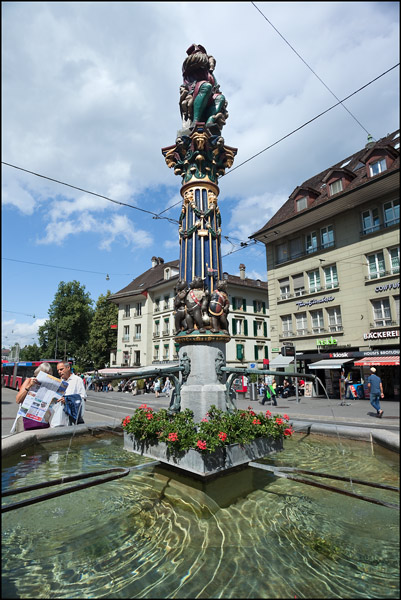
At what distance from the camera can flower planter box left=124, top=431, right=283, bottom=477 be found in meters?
4.41

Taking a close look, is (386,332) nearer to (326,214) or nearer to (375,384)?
(375,384)

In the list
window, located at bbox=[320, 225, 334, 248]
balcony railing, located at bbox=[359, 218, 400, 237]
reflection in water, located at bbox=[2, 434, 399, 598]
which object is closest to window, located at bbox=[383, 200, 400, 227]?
balcony railing, located at bbox=[359, 218, 400, 237]

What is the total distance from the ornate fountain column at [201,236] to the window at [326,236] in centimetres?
313

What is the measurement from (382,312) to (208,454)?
10.8 ft

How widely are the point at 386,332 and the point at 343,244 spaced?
153 cm

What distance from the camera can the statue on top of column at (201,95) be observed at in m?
8.37

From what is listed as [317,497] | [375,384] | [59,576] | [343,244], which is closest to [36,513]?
[59,576]

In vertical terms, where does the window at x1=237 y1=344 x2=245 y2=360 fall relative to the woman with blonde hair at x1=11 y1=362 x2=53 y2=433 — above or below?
above

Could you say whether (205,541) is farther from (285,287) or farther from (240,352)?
(240,352)

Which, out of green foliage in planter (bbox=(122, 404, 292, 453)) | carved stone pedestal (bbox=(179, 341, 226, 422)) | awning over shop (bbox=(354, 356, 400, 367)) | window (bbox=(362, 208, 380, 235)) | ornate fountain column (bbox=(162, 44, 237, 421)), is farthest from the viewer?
ornate fountain column (bbox=(162, 44, 237, 421))

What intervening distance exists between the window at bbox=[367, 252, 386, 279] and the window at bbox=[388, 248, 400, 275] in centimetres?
13

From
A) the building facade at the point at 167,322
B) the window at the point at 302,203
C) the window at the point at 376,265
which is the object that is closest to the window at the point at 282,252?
the window at the point at 376,265

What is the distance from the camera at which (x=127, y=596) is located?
2432mm

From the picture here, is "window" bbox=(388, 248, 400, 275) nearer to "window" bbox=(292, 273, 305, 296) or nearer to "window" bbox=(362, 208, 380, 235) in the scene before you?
"window" bbox=(362, 208, 380, 235)
